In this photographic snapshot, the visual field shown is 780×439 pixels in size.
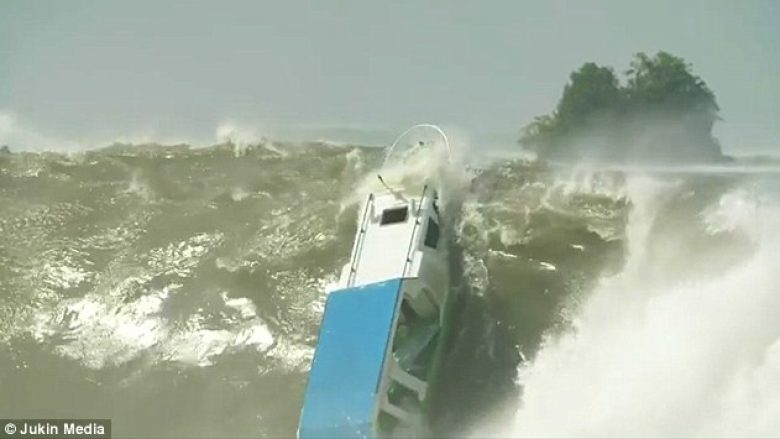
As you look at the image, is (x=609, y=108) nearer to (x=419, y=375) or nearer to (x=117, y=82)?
(x=419, y=375)

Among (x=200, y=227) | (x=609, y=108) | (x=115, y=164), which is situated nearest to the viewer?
(x=609, y=108)

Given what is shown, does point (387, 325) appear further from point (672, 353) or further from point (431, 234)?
point (672, 353)

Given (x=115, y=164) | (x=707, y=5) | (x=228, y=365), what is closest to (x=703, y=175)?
(x=707, y=5)

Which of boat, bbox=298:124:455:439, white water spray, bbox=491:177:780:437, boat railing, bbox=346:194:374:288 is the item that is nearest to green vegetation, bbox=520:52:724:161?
white water spray, bbox=491:177:780:437

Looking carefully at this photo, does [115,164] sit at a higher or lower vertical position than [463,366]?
higher

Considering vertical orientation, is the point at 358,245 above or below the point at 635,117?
below

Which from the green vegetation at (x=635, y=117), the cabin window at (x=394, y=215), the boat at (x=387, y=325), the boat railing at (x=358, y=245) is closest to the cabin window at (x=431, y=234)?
the boat at (x=387, y=325)

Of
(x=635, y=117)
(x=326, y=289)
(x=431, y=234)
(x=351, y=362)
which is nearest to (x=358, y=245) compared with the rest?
(x=431, y=234)

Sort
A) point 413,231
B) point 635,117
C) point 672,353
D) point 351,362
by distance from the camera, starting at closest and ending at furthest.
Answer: point 672,353 → point 351,362 → point 413,231 → point 635,117
